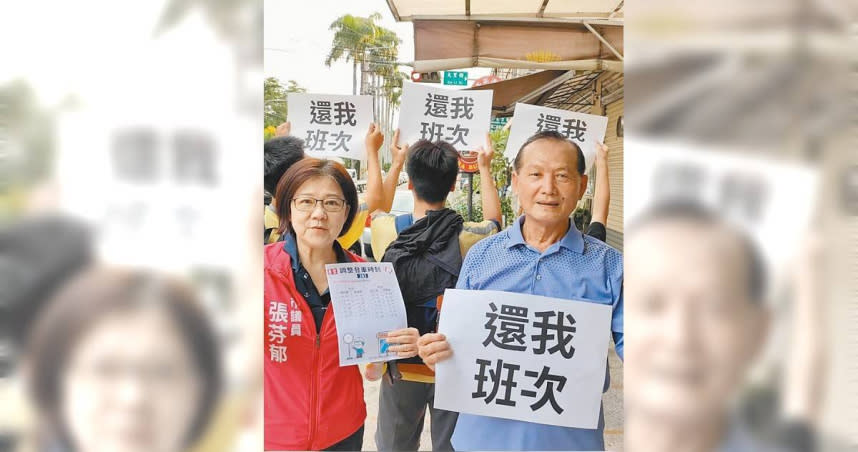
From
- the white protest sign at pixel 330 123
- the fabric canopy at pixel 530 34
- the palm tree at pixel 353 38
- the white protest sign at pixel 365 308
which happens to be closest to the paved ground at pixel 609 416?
the white protest sign at pixel 365 308

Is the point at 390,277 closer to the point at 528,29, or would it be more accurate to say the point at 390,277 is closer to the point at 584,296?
the point at 584,296

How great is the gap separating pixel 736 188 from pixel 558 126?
130 centimetres

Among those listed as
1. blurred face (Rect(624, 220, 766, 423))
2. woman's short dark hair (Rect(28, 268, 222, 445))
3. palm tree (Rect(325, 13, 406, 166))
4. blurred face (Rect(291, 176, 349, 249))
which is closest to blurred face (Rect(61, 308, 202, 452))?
woman's short dark hair (Rect(28, 268, 222, 445))

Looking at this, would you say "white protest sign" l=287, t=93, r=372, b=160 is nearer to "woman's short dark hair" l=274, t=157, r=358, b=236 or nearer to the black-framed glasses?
"woman's short dark hair" l=274, t=157, r=358, b=236

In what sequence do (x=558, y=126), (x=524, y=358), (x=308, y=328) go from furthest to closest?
(x=558, y=126) → (x=308, y=328) → (x=524, y=358)

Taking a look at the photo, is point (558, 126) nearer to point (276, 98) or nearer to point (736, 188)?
point (276, 98)

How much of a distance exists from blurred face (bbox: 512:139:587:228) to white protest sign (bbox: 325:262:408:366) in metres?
0.53

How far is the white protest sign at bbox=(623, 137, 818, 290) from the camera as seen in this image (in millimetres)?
1104

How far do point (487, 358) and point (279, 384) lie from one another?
67cm

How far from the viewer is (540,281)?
7.02 ft

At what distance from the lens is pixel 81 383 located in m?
1.20

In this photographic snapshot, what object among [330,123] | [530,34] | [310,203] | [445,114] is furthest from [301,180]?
[530,34]

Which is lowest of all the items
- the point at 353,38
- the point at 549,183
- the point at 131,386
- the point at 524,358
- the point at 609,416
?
the point at 609,416

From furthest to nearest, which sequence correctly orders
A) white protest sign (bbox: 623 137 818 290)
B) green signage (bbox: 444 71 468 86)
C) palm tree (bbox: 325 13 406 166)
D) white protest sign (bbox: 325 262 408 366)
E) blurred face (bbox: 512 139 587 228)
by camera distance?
green signage (bbox: 444 71 468 86)
palm tree (bbox: 325 13 406 166)
blurred face (bbox: 512 139 587 228)
white protest sign (bbox: 325 262 408 366)
white protest sign (bbox: 623 137 818 290)
